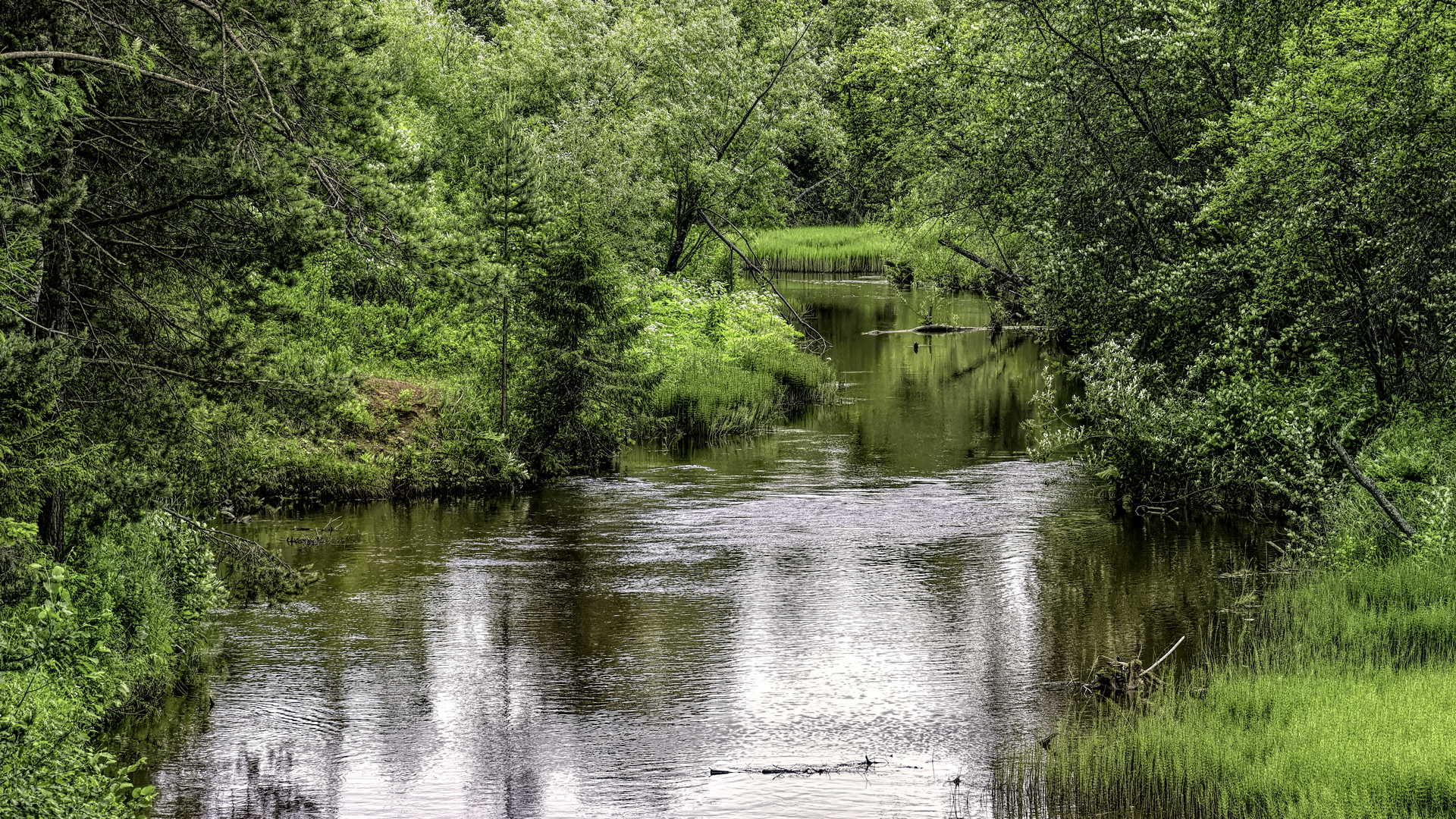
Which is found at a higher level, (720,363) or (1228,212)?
(1228,212)

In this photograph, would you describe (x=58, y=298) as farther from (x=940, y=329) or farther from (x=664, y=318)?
(x=940, y=329)

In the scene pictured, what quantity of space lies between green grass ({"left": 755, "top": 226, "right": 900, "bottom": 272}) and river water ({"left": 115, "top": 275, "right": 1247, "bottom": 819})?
37386 mm

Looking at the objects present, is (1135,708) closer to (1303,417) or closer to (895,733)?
(895,733)

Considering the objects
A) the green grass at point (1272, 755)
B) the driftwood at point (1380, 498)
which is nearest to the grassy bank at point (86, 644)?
the green grass at point (1272, 755)

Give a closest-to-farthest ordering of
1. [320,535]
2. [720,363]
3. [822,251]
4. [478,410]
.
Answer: [320,535] < [478,410] < [720,363] < [822,251]

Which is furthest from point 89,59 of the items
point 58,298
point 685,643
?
point 685,643

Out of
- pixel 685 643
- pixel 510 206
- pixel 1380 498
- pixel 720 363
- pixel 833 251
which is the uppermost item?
pixel 833 251

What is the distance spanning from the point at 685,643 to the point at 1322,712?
6827 millimetres

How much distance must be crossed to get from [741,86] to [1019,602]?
22.4 metres

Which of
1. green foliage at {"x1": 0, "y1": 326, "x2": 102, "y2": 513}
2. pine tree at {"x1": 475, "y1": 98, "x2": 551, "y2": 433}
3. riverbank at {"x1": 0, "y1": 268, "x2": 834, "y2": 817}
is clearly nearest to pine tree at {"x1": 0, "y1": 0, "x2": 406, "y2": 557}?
green foliage at {"x1": 0, "y1": 326, "x2": 102, "y2": 513}

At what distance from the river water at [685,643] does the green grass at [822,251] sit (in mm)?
37386

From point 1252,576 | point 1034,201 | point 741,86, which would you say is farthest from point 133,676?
point 741,86

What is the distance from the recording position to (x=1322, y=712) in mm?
10492

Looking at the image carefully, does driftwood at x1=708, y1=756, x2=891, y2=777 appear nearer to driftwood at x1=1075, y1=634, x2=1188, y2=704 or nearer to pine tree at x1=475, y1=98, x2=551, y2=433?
driftwood at x1=1075, y1=634, x2=1188, y2=704
